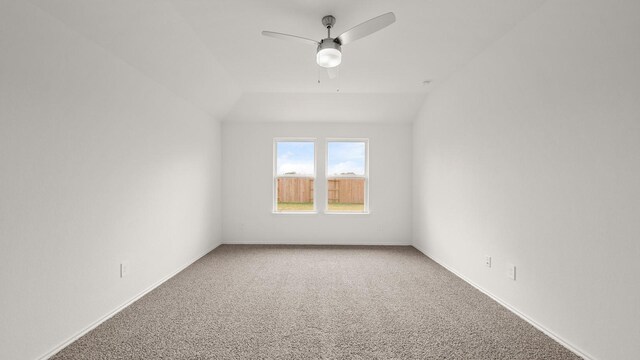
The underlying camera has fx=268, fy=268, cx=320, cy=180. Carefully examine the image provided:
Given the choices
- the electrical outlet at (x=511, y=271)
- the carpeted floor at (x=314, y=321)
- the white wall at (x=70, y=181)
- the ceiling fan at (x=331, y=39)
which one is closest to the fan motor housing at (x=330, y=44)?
the ceiling fan at (x=331, y=39)

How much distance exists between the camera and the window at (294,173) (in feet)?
16.3

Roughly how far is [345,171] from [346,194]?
443 millimetres

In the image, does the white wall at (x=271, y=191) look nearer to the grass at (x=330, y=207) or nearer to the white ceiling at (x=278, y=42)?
the grass at (x=330, y=207)

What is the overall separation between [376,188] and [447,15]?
305 cm

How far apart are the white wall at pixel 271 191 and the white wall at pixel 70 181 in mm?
1725

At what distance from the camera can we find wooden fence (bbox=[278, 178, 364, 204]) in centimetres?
505

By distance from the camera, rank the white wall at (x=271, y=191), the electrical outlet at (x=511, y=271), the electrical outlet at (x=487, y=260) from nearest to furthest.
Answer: the electrical outlet at (x=511, y=271) → the electrical outlet at (x=487, y=260) → the white wall at (x=271, y=191)

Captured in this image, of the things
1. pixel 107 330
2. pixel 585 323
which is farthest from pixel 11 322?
pixel 585 323

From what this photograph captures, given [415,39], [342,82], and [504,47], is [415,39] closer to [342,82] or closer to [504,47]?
[504,47]

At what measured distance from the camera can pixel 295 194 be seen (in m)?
5.09

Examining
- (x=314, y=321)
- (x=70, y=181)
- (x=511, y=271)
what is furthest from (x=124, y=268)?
(x=511, y=271)

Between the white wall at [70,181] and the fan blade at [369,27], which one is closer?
the white wall at [70,181]

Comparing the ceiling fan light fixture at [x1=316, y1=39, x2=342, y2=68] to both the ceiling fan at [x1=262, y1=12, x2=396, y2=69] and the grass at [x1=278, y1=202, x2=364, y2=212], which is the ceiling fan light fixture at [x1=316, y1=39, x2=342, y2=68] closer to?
the ceiling fan at [x1=262, y1=12, x2=396, y2=69]

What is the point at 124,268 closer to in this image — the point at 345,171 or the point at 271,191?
the point at 271,191
